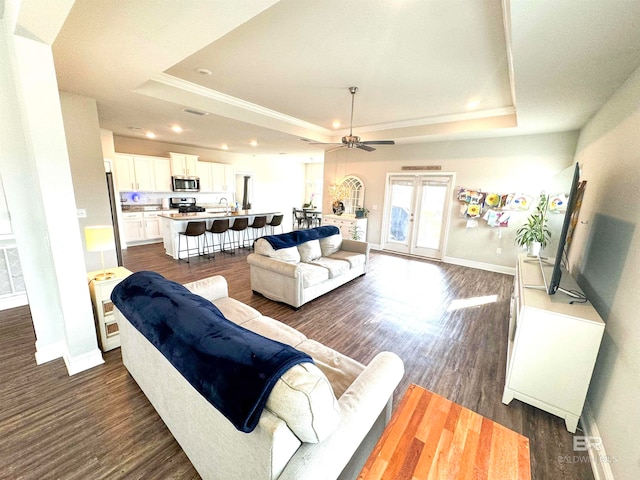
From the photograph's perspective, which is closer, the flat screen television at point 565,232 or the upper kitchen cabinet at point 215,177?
the flat screen television at point 565,232

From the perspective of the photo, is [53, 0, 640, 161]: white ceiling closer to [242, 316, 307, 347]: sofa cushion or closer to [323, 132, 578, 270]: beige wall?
[323, 132, 578, 270]: beige wall

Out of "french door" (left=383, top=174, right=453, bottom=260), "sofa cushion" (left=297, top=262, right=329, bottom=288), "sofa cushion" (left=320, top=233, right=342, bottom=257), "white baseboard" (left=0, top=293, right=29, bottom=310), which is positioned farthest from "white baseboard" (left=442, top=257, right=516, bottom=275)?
"white baseboard" (left=0, top=293, right=29, bottom=310)

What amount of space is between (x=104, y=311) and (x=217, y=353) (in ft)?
6.98

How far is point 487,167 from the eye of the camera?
17.3 feet

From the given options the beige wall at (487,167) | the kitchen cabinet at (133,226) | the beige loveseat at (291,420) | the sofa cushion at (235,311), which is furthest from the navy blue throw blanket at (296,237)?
the kitchen cabinet at (133,226)

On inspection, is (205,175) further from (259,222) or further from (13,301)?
(13,301)

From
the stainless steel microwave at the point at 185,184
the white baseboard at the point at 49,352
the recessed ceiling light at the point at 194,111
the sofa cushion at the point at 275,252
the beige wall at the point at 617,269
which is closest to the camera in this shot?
the beige wall at the point at 617,269

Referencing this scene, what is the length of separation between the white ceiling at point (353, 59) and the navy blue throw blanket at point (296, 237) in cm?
216

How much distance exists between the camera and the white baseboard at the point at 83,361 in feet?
7.25

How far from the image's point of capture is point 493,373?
7.79 ft

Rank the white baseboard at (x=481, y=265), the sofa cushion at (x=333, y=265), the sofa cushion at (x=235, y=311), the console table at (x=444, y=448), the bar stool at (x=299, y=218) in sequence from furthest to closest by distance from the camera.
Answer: the bar stool at (x=299, y=218) → the white baseboard at (x=481, y=265) → the sofa cushion at (x=333, y=265) → the sofa cushion at (x=235, y=311) → the console table at (x=444, y=448)

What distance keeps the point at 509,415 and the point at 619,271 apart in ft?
4.33

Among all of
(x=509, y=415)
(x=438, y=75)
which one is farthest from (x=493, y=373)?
(x=438, y=75)

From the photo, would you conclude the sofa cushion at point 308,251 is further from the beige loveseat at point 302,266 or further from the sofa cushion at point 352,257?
the sofa cushion at point 352,257
